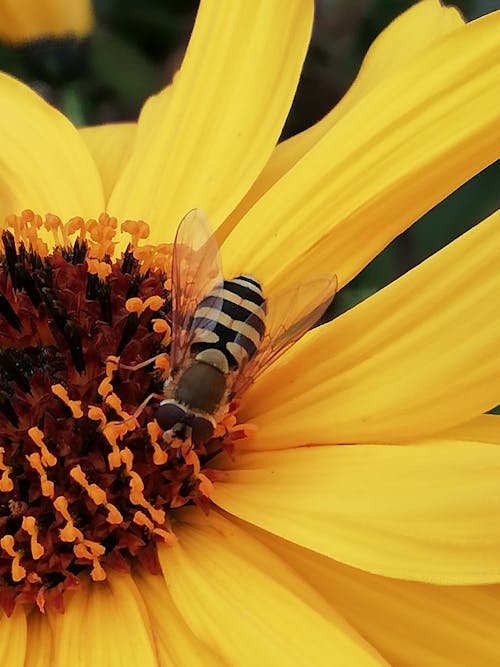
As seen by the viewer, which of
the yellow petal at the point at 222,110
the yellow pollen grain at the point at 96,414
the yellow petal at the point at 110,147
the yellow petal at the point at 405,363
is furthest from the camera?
the yellow petal at the point at 110,147

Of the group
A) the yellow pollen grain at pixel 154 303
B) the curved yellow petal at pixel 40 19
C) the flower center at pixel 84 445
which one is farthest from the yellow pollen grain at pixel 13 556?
the curved yellow petal at pixel 40 19

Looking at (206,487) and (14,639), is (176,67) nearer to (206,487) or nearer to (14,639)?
(206,487)

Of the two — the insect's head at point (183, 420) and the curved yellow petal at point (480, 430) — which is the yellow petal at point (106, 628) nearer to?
the insect's head at point (183, 420)

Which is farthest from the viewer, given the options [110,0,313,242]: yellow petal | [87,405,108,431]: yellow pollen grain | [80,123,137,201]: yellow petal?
[80,123,137,201]: yellow petal

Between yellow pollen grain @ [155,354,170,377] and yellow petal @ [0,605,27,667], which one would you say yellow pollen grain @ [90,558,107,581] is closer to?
yellow petal @ [0,605,27,667]

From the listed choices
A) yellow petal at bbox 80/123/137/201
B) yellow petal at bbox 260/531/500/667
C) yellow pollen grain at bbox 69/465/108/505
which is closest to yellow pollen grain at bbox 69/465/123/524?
yellow pollen grain at bbox 69/465/108/505

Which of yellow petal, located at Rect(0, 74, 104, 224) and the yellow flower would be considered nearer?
the yellow flower

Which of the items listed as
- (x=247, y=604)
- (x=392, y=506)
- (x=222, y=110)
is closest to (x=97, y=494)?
(x=247, y=604)
